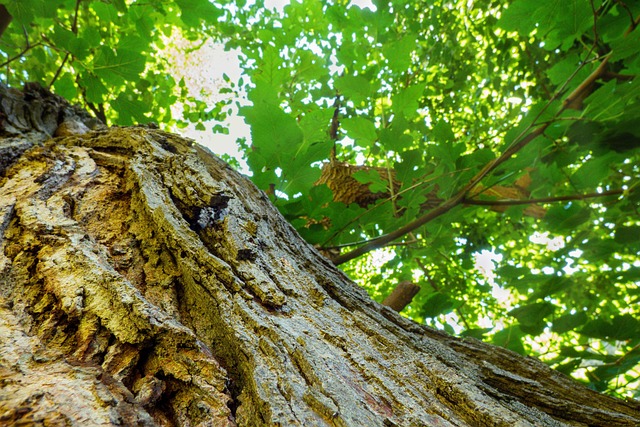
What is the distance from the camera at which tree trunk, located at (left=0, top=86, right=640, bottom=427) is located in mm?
477

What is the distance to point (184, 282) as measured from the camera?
0.71m

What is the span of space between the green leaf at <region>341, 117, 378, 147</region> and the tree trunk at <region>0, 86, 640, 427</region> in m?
0.50

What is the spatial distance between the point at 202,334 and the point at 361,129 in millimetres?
925

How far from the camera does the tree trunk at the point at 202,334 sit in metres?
0.48

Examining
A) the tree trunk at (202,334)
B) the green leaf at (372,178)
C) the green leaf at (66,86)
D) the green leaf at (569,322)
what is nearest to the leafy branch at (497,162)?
the green leaf at (372,178)

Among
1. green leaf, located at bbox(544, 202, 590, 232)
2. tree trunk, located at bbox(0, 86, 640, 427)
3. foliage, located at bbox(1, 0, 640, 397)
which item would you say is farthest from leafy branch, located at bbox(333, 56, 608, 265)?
tree trunk, located at bbox(0, 86, 640, 427)

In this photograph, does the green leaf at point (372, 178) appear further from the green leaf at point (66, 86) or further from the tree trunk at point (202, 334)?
the green leaf at point (66, 86)

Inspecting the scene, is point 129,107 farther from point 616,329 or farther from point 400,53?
point 616,329

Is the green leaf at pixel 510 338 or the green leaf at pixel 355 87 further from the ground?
the green leaf at pixel 355 87

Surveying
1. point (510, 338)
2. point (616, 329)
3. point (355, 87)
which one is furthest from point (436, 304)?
point (355, 87)

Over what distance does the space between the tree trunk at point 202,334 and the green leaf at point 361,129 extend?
0.50m

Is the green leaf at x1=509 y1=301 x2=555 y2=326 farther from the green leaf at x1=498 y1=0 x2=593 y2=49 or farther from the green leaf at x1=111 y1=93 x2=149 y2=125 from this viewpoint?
the green leaf at x1=111 y1=93 x2=149 y2=125

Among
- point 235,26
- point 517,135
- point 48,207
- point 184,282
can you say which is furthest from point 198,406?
point 235,26

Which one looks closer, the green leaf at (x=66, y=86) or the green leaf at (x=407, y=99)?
the green leaf at (x=407, y=99)
